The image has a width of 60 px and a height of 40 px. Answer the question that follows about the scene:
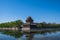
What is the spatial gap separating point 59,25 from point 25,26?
51333 millimetres

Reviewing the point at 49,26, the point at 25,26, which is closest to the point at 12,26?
the point at 25,26

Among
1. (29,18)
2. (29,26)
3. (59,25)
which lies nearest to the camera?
(29,26)

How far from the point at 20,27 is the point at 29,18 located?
6385 millimetres

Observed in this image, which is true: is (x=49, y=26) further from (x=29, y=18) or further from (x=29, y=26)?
(x=29, y=26)

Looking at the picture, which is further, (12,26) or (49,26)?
(49,26)

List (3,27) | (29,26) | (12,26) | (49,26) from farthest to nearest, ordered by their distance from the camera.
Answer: (49,26) → (3,27) → (12,26) → (29,26)

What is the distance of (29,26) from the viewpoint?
53.8m

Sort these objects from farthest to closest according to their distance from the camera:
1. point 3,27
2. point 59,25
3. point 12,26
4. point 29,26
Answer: point 59,25 < point 3,27 < point 12,26 < point 29,26

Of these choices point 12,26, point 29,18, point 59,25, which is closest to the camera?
point 29,18

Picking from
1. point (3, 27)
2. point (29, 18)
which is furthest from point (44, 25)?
point (3, 27)

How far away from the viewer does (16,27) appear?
66.4 metres

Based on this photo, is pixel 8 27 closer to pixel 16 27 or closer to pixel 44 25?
pixel 16 27

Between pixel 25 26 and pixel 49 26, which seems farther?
pixel 49 26

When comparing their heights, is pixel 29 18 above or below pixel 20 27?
above
